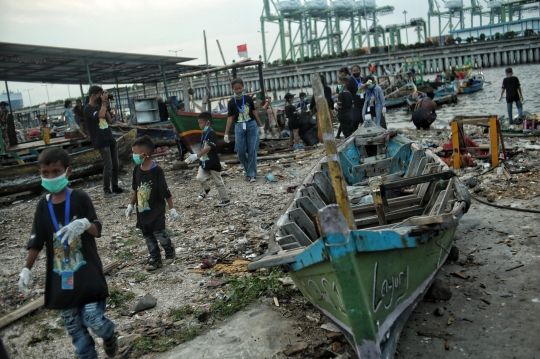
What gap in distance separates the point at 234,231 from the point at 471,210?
3.24 metres

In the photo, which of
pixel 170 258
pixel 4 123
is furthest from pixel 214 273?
pixel 4 123

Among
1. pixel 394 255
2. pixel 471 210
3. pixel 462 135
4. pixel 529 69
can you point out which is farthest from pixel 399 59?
pixel 394 255

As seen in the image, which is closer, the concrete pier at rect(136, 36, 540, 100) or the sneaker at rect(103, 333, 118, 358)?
the sneaker at rect(103, 333, 118, 358)

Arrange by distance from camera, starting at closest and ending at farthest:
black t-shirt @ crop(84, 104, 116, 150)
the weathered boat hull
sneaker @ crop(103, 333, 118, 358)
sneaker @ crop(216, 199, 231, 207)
A: the weathered boat hull < sneaker @ crop(103, 333, 118, 358) < sneaker @ crop(216, 199, 231, 207) < black t-shirt @ crop(84, 104, 116, 150)

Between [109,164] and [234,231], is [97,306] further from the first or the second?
[109,164]

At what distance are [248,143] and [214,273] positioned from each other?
429 centimetres

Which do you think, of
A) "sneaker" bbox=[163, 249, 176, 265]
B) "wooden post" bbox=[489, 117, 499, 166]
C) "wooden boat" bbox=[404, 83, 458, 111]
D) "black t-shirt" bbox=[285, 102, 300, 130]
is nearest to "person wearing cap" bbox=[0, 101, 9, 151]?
"black t-shirt" bbox=[285, 102, 300, 130]

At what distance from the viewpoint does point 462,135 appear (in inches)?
352

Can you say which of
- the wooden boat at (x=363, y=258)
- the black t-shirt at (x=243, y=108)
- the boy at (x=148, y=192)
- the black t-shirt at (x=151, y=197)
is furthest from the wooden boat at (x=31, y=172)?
the wooden boat at (x=363, y=258)

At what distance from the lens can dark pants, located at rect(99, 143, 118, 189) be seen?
337 inches

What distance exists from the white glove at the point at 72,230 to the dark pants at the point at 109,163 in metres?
5.95

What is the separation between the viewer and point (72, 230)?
284cm

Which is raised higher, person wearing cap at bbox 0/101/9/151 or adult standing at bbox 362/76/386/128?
person wearing cap at bbox 0/101/9/151

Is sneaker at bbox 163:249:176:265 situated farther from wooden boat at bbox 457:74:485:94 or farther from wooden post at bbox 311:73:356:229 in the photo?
wooden boat at bbox 457:74:485:94
